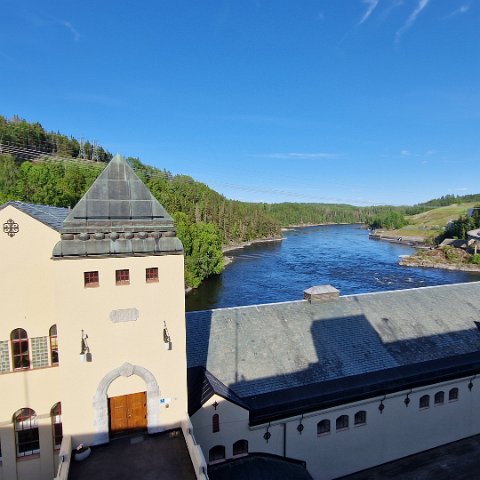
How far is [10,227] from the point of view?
1342cm

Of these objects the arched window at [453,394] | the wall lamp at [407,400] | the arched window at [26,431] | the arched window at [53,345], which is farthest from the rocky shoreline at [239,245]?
the arched window at [26,431]

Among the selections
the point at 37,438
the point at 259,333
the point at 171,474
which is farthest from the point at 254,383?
the point at 37,438

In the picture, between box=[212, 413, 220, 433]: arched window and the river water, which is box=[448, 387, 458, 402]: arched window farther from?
the river water

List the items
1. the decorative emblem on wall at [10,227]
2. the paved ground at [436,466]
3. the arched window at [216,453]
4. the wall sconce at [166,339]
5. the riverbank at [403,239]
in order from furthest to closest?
the riverbank at [403,239] < the paved ground at [436,466] < the arched window at [216,453] < the decorative emblem on wall at [10,227] < the wall sconce at [166,339]

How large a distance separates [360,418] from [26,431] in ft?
48.3

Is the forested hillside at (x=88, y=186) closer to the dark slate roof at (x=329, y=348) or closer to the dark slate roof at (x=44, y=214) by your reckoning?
the dark slate roof at (x=44, y=214)

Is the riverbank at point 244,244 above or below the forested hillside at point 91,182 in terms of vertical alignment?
below

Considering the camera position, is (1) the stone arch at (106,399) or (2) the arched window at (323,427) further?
(2) the arched window at (323,427)

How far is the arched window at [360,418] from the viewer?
1820 cm

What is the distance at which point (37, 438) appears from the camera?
46.7 feet

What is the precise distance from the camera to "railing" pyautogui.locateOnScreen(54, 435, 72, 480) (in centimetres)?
1083

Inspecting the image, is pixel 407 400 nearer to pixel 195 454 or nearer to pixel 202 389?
pixel 202 389

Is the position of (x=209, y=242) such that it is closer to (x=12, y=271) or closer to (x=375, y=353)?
(x=375, y=353)

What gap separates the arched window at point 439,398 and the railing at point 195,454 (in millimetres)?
14152
